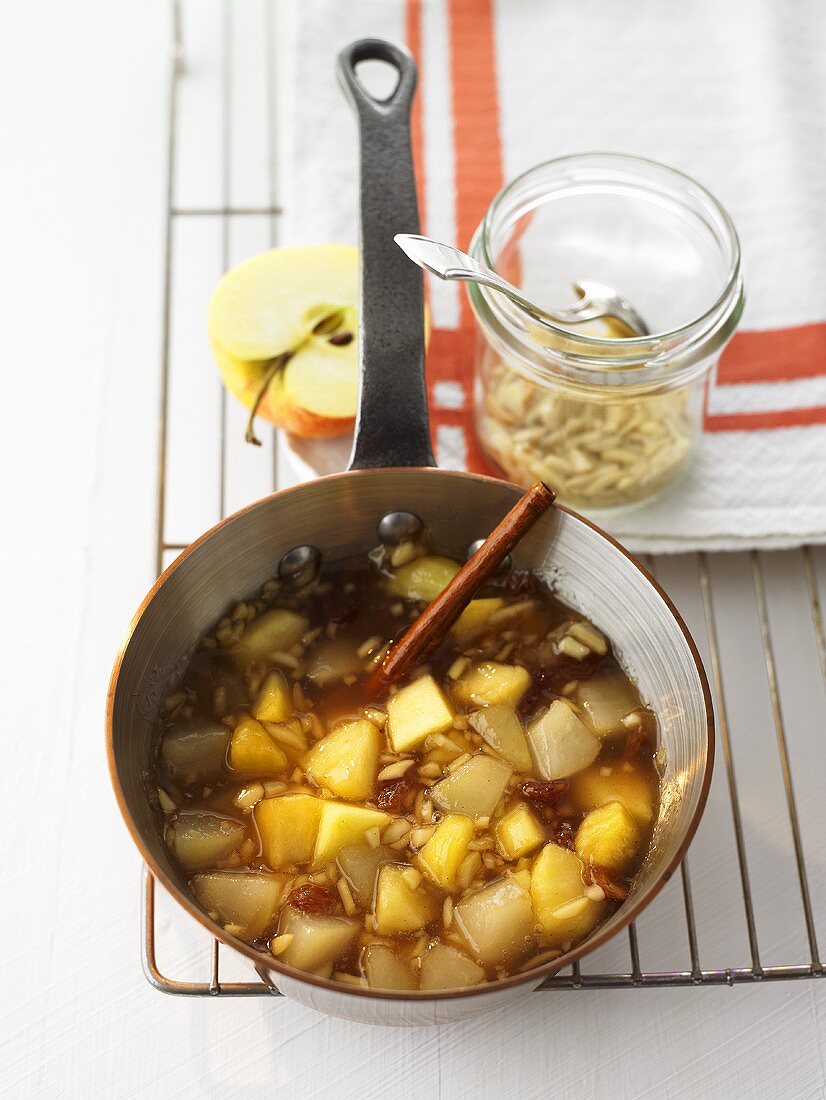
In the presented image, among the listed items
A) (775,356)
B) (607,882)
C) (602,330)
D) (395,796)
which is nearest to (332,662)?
(395,796)

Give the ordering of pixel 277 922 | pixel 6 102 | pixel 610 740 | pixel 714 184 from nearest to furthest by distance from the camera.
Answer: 1. pixel 277 922
2. pixel 610 740
3. pixel 714 184
4. pixel 6 102

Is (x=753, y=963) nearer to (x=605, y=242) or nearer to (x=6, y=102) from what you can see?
(x=605, y=242)

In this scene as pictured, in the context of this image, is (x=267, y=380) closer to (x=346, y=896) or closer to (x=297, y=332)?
(x=297, y=332)

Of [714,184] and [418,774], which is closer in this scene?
[418,774]

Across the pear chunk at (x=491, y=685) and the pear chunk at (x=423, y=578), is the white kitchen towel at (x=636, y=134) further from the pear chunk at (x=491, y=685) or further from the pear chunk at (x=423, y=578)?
the pear chunk at (x=491, y=685)

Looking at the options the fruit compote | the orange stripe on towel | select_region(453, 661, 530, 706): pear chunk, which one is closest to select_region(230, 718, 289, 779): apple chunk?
the fruit compote

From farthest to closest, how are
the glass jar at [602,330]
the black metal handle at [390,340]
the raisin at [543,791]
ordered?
the glass jar at [602,330] < the black metal handle at [390,340] < the raisin at [543,791]

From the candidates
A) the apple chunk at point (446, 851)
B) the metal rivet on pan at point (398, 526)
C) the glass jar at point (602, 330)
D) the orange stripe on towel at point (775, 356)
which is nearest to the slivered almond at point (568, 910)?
the apple chunk at point (446, 851)

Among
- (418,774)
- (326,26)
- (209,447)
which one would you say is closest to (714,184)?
(326,26)
